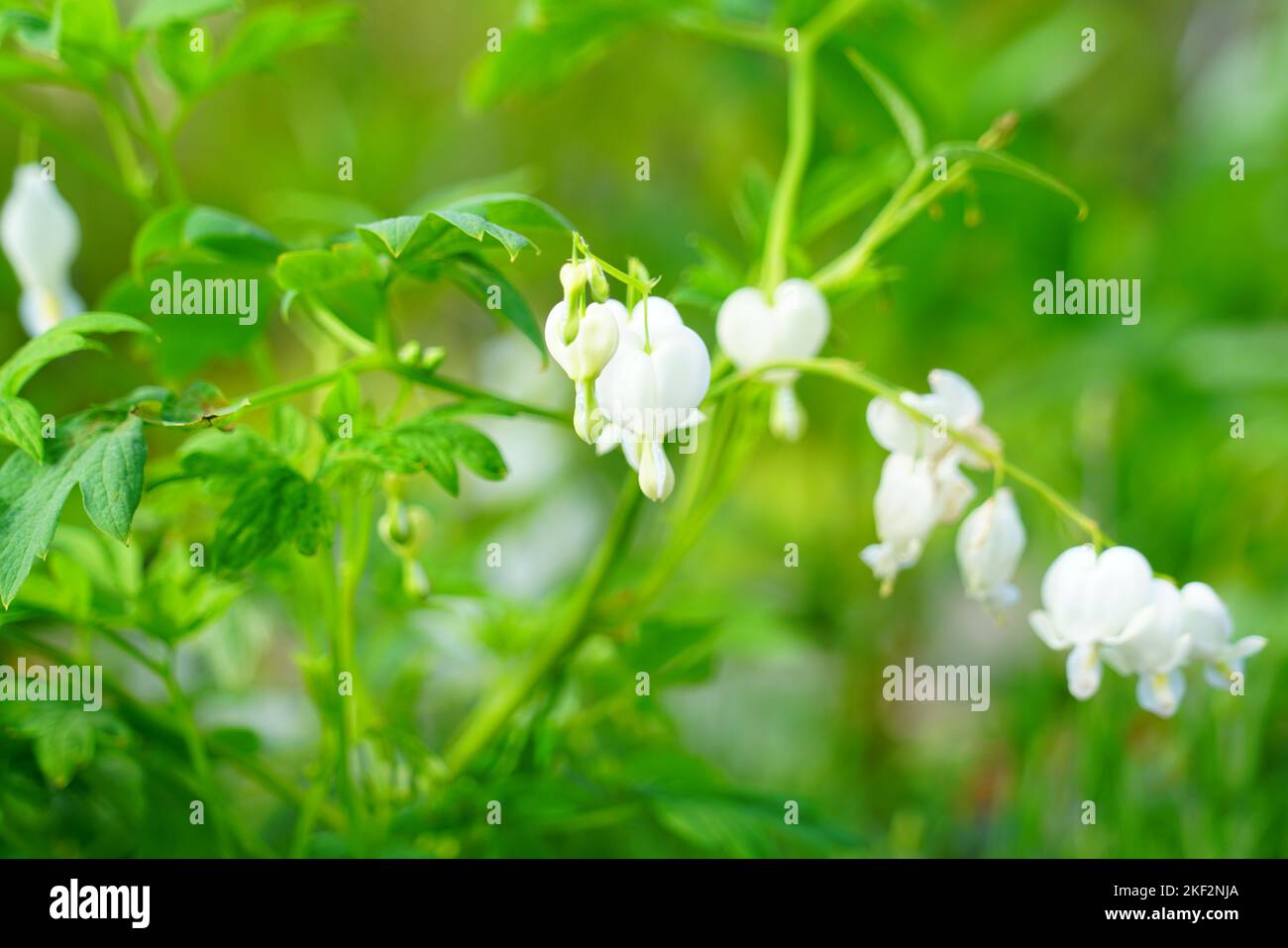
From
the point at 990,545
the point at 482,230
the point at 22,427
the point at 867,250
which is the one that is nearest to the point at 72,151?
the point at 22,427

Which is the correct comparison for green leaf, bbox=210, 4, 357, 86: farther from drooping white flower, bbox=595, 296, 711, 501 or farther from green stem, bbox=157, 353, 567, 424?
drooping white flower, bbox=595, 296, 711, 501

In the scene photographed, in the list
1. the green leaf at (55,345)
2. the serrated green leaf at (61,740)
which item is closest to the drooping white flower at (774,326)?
the green leaf at (55,345)

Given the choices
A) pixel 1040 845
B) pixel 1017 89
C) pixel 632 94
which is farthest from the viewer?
pixel 632 94

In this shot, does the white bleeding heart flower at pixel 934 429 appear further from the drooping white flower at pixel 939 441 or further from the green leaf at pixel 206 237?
the green leaf at pixel 206 237

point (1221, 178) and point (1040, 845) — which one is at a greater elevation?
point (1221, 178)

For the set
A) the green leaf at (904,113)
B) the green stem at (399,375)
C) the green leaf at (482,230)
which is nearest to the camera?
the green leaf at (482,230)

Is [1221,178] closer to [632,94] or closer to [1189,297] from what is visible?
[1189,297]
